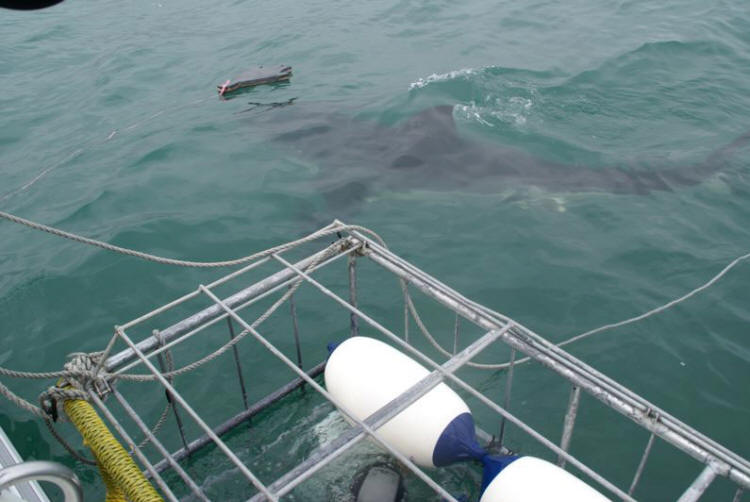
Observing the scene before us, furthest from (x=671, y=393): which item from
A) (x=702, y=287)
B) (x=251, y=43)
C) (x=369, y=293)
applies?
(x=251, y=43)

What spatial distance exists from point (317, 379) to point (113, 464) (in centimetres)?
297

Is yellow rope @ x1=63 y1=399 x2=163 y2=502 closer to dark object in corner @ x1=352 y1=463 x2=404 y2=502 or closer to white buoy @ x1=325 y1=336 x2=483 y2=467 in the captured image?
dark object in corner @ x1=352 y1=463 x2=404 y2=502

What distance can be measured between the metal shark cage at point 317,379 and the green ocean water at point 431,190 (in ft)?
0.61

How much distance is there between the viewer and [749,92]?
11859mm

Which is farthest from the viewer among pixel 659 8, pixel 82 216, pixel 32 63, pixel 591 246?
pixel 659 8

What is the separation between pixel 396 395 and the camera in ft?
12.6

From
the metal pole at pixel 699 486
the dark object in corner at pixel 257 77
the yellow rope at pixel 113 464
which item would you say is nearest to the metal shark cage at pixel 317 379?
the metal pole at pixel 699 486

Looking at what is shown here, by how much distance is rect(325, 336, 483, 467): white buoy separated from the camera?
3635 mm

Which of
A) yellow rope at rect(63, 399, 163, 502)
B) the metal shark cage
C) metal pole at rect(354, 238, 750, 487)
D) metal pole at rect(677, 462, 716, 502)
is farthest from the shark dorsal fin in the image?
yellow rope at rect(63, 399, 163, 502)

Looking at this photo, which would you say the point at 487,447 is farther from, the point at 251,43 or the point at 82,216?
the point at 251,43

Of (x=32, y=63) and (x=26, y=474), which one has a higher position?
(x=26, y=474)

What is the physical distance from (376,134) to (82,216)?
17.1 feet

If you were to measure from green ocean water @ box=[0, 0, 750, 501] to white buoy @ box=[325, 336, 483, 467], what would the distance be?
24.5 inches

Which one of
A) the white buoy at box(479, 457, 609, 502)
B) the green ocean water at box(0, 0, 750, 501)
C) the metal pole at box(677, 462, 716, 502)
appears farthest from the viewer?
the green ocean water at box(0, 0, 750, 501)
